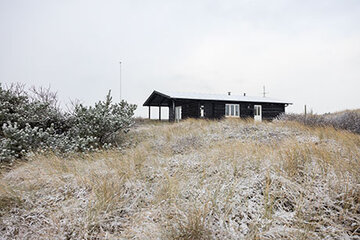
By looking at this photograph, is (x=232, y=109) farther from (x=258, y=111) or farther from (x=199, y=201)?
(x=199, y=201)

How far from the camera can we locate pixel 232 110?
1903 cm

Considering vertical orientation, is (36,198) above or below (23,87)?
below

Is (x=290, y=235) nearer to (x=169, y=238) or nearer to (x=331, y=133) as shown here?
(x=169, y=238)

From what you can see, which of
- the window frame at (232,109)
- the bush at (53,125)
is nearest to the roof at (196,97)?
the window frame at (232,109)

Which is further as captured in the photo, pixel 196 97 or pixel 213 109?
pixel 213 109

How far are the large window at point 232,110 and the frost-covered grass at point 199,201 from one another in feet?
49.5

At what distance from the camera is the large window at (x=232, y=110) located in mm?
18870

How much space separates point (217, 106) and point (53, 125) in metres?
14.4

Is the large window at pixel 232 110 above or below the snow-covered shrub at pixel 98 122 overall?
above

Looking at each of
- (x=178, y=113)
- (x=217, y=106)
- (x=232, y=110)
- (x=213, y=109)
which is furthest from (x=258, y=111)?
(x=178, y=113)

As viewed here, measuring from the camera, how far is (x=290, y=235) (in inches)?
73.0

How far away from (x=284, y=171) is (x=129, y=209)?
8.31 ft

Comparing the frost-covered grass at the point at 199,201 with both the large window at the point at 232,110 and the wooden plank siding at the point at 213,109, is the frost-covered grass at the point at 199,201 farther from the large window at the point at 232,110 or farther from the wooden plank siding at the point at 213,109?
the large window at the point at 232,110

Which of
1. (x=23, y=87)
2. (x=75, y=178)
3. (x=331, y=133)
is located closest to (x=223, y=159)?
(x=75, y=178)
